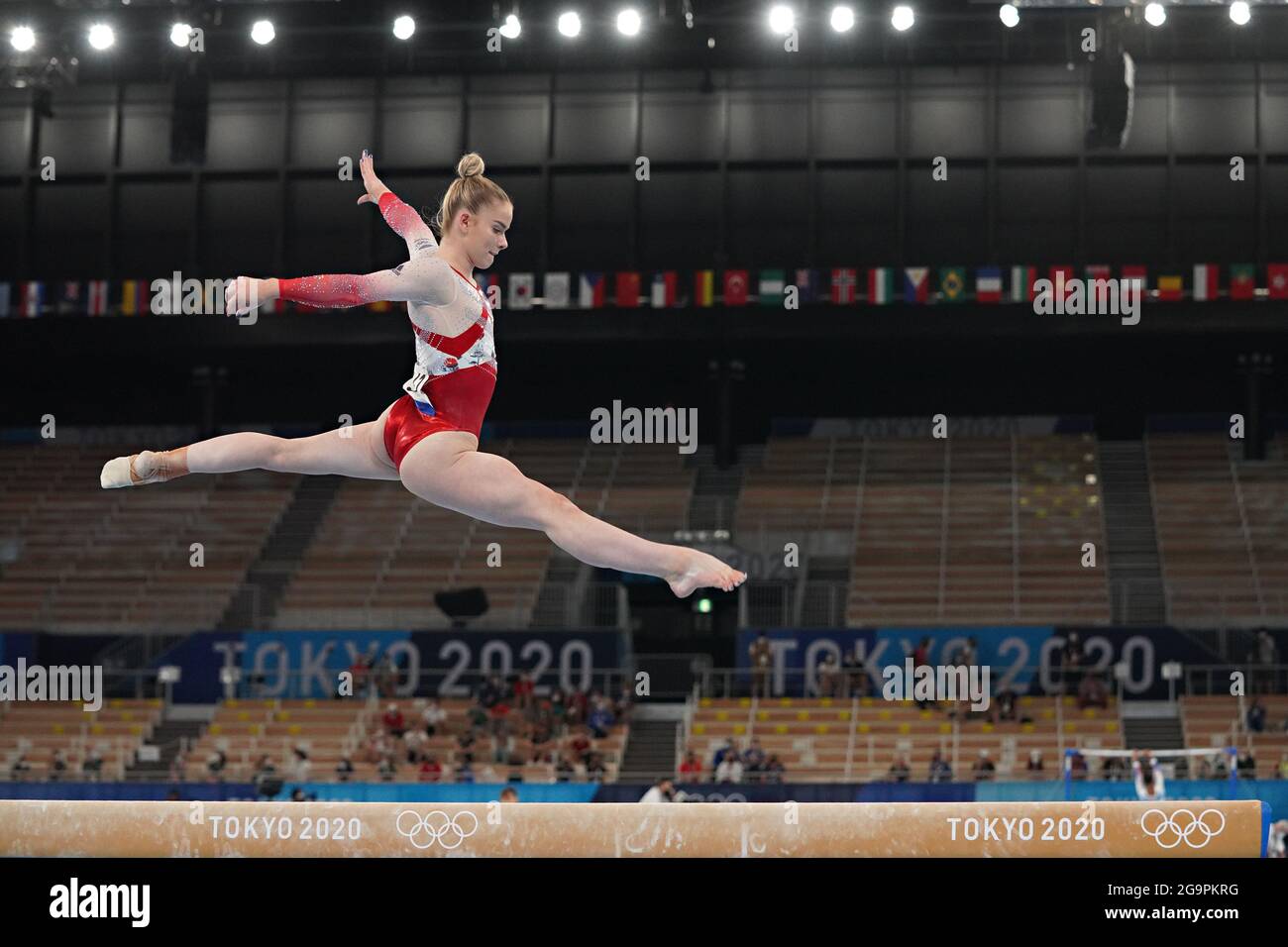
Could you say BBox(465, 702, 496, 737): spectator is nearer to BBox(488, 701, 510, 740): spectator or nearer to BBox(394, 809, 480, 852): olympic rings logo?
BBox(488, 701, 510, 740): spectator

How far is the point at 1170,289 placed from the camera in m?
24.9

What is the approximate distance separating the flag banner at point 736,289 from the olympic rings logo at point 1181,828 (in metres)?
19.1

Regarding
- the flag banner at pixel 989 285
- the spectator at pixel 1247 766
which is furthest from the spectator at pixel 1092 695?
the flag banner at pixel 989 285

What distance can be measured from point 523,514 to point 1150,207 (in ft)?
72.4

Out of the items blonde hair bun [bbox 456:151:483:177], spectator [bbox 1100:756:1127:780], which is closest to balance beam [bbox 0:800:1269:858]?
blonde hair bun [bbox 456:151:483:177]

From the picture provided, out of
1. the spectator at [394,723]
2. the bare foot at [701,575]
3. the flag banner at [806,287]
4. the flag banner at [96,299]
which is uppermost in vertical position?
the flag banner at [96,299]

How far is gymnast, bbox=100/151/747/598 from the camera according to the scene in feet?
19.1

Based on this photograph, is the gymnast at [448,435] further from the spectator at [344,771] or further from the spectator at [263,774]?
the spectator at [344,771]

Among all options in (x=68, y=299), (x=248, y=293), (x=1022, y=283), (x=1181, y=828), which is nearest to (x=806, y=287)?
(x=1022, y=283)

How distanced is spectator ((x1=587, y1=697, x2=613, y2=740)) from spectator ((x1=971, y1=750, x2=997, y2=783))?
16.0 ft

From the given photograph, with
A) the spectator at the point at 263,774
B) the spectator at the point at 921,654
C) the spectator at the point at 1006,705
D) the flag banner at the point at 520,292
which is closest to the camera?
the spectator at the point at 263,774

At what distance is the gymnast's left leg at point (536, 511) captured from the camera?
5.81 metres

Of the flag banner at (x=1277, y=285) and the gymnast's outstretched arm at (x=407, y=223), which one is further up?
the flag banner at (x=1277, y=285)
